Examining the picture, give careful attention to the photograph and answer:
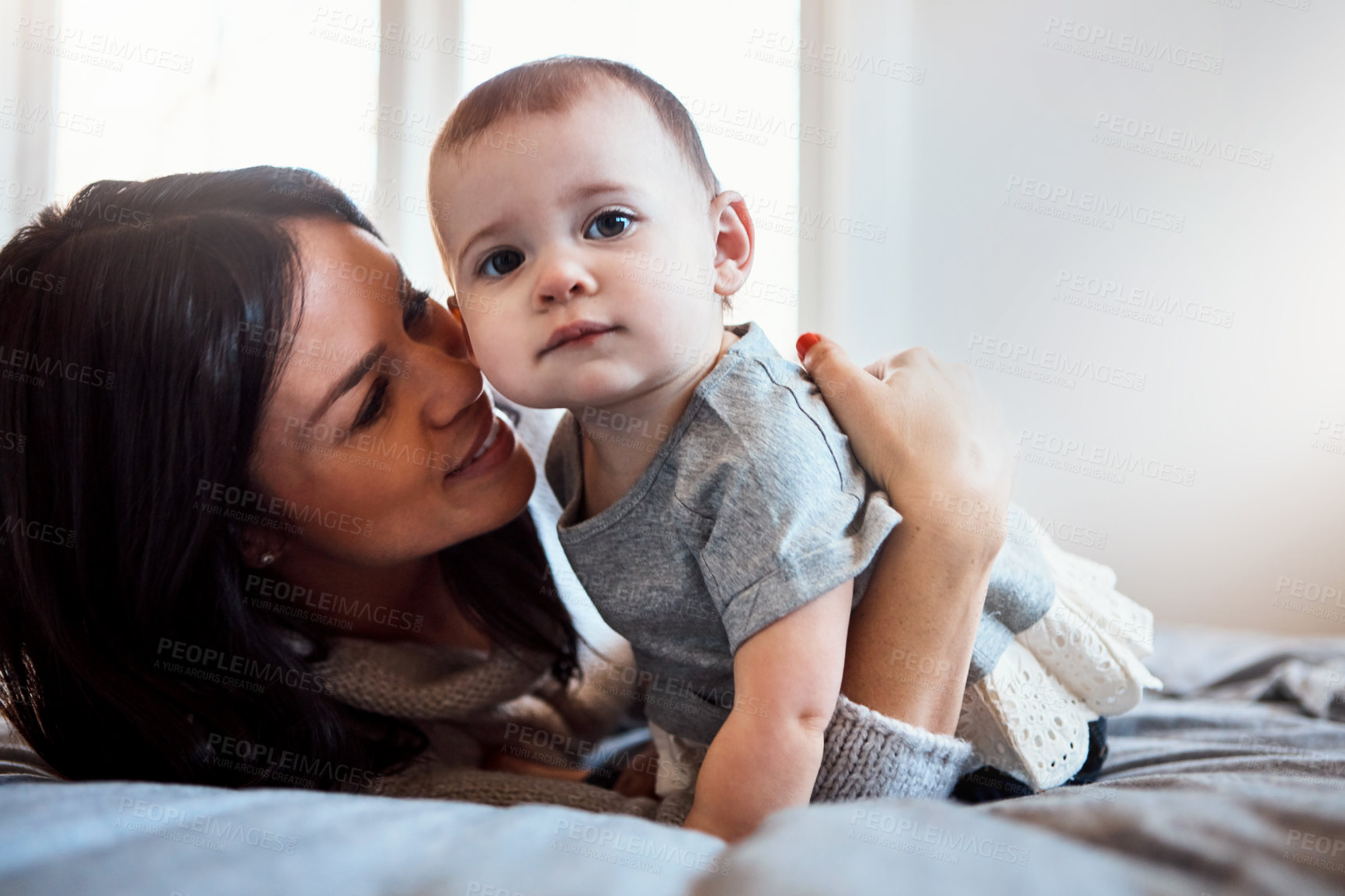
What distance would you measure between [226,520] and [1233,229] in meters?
1.87

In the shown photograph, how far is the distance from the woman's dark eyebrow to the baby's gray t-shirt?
0.80 ft

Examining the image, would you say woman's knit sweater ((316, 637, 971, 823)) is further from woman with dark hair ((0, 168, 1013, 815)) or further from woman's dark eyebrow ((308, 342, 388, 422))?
woman's dark eyebrow ((308, 342, 388, 422))

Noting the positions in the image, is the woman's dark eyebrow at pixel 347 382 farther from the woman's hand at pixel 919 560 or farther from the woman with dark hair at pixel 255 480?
the woman's hand at pixel 919 560

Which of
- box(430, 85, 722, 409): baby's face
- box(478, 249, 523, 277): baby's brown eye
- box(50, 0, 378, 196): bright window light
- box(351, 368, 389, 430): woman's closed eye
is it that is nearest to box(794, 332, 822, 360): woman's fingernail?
box(430, 85, 722, 409): baby's face

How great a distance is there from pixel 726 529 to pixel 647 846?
27cm

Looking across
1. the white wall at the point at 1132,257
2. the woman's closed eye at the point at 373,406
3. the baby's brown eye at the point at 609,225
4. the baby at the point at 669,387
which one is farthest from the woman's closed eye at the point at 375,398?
the white wall at the point at 1132,257

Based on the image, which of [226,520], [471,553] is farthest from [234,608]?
[471,553]

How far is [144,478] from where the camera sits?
865 millimetres

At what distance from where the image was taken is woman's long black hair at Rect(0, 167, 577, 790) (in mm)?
842

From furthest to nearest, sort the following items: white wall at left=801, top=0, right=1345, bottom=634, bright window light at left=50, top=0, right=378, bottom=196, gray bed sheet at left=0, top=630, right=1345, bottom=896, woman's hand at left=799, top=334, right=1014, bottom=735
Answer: bright window light at left=50, top=0, right=378, bottom=196 < white wall at left=801, top=0, right=1345, bottom=634 < woman's hand at left=799, top=334, right=1014, bottom=735 < gray bed sheet at left=0, top=630, right=1345, bottom=896

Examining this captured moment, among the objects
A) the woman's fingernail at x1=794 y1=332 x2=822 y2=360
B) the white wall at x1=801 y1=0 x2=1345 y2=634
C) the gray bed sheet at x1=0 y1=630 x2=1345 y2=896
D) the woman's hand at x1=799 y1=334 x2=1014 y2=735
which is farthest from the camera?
the white wall at x1=801 y1=0 x2=1345 y2=634

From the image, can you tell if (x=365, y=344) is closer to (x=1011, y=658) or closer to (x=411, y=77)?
(x=1011, y=658)

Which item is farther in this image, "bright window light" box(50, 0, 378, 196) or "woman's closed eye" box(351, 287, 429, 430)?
"bright window light" box(50, 0, 378, 196)

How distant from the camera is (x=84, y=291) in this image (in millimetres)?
850
